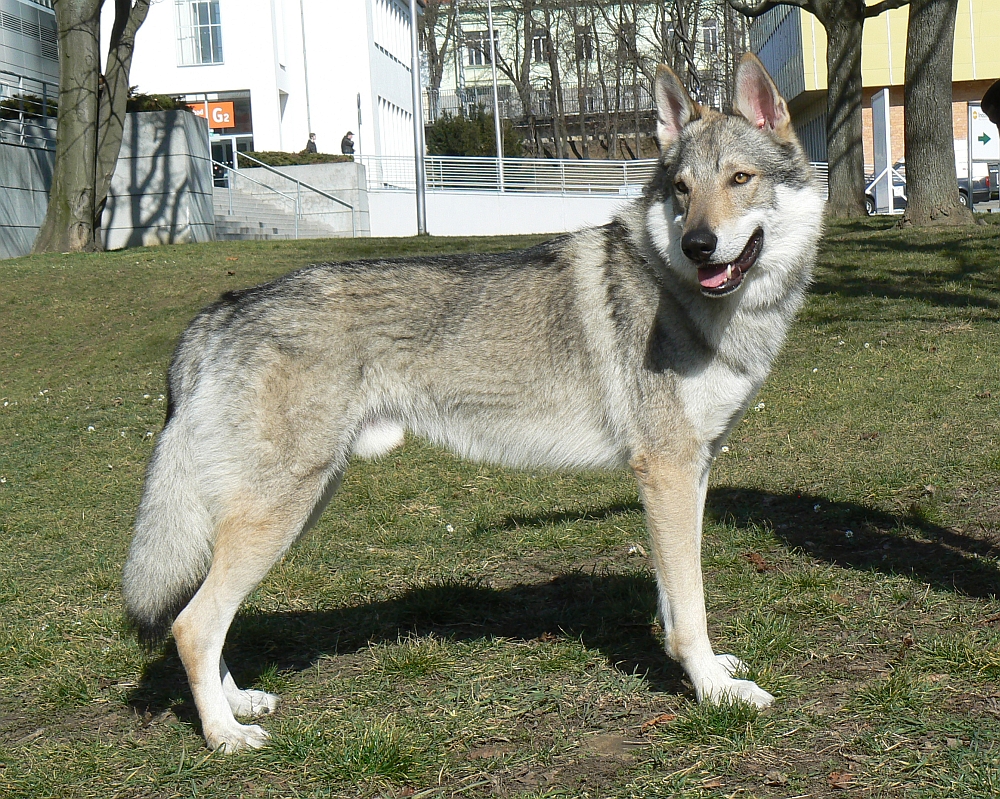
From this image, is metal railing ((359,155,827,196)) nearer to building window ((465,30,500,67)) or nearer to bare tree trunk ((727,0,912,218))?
bare tree trunk ((727,0,912,218))

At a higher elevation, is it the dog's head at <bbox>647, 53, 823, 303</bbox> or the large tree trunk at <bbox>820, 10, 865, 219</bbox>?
the large tree trunk at <bbox>820, 10, 865, 219</bbox>

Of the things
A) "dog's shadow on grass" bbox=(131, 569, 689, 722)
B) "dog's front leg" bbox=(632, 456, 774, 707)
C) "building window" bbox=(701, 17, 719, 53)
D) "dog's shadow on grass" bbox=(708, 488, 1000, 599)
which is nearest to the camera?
"dog's front leg" bbox=(632, 456, 774, 707)

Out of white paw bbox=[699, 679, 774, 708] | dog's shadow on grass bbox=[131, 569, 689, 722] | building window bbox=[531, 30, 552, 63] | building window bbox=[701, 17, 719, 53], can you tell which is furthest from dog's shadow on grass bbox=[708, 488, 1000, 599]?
building window bbox=[531, 30, 552, 63]

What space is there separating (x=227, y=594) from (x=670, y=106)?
266 centimetres

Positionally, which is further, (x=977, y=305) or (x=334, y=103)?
(x=334, y=103)

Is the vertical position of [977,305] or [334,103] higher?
[334,103]

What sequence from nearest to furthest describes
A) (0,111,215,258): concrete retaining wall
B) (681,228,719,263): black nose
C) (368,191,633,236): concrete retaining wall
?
(681,228,719,263): black nose < (0,111,215,258): concrete retaining wall < (368,191,633,236): concrete retaining wall

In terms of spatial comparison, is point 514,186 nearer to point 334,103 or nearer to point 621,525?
point 334,103

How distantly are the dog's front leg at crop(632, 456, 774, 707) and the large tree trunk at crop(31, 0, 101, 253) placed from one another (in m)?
17.6

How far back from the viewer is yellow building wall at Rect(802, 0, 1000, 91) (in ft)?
128

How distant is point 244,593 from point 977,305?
373 inches

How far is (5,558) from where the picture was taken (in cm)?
613

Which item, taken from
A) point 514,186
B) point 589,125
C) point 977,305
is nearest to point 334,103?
point 514,186

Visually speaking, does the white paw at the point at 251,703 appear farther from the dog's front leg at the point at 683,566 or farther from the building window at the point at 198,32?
the building window at the point at 198,32
